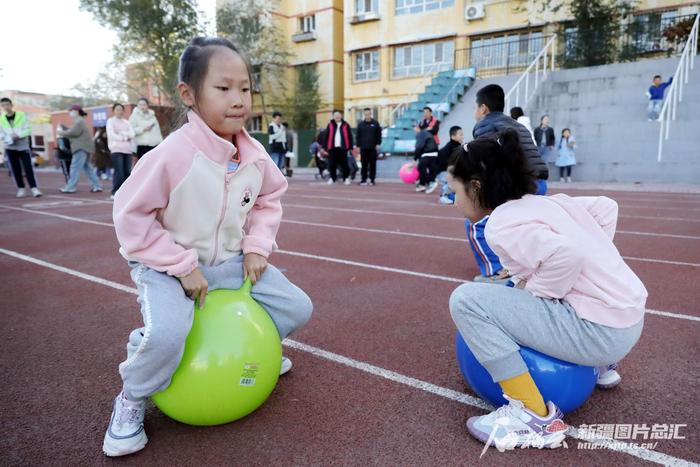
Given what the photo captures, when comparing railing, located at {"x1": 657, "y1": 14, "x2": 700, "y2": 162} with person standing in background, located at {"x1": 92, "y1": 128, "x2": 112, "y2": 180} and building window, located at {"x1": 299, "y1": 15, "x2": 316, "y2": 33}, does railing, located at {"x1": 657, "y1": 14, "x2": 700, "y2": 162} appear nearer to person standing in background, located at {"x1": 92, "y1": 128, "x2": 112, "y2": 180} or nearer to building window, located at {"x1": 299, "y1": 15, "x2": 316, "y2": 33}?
person standing in background, located at {"x1": 92, "y1": 128, "x2": 112, "y2": 180}

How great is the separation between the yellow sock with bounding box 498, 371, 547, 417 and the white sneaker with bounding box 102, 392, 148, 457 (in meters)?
1.48

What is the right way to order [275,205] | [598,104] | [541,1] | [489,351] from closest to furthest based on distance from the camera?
1. [489,351]
2. [275,205]
3. [598,104]
4. [541,1]

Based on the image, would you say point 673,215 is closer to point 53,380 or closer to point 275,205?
point 275,205

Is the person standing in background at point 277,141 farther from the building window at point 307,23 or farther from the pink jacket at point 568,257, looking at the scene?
the building window at point 307,23

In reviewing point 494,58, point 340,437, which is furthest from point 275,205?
point 494,58

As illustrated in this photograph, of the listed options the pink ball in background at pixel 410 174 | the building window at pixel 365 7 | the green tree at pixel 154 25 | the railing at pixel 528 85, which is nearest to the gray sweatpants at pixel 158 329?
the pink ball in background at pixel 410 174

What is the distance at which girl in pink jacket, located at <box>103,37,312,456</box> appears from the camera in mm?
1965

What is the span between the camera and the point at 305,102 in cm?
2970

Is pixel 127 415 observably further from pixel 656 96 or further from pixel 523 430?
pixel 656 96

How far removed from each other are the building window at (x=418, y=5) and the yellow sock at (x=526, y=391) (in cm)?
2613

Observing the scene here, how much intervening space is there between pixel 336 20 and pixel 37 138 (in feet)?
78.0

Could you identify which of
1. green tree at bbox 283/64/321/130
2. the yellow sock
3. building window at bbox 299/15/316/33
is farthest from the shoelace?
building window at bbox 299/15/316/33

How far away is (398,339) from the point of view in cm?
310

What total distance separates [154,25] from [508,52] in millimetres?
21861
